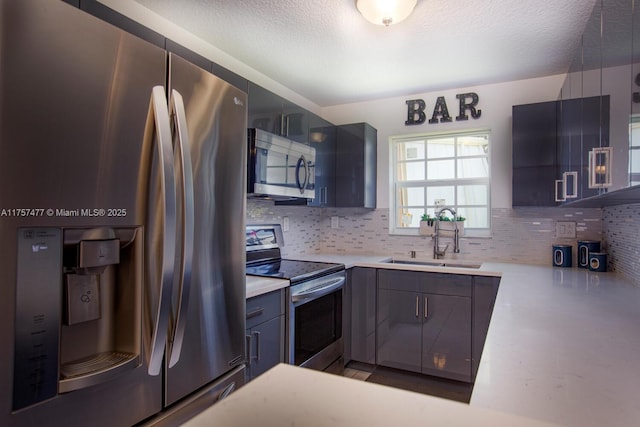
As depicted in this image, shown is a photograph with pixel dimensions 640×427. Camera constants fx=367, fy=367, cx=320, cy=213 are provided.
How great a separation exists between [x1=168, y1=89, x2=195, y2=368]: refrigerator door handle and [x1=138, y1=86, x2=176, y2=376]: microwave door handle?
1.8 inches

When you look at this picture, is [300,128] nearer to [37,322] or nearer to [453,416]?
[37,322]

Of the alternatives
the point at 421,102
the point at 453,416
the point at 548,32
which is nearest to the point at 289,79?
the point at 421,102

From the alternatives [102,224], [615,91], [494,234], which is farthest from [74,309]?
[494,234]

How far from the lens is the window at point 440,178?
3.31 metres

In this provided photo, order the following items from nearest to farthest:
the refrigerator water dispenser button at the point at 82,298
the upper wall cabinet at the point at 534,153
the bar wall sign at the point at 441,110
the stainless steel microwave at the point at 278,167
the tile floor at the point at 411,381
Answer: the refrigerator water dispenser button at the point at 82,298 → the stainless steel microwave at the point at 278,167 → the tile floor at the point at 411,381 → the upper wall cabinet at the point at 534,153 → the bar wall sign at the point at 441,110

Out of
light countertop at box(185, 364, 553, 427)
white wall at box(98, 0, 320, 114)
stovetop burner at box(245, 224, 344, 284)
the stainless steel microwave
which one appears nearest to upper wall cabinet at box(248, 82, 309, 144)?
the stainless steel microwave

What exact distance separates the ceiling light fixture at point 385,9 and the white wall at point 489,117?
5.17ft

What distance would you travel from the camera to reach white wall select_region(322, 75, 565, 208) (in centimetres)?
301

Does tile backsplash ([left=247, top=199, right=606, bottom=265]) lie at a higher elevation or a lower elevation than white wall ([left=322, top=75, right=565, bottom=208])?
lower

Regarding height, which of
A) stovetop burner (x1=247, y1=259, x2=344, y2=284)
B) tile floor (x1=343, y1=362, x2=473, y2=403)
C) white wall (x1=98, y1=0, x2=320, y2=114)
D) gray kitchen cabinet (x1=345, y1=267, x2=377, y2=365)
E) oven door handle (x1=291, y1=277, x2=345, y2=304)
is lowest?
tile floor (x1=343, y1=362, x2=473, y2=403)

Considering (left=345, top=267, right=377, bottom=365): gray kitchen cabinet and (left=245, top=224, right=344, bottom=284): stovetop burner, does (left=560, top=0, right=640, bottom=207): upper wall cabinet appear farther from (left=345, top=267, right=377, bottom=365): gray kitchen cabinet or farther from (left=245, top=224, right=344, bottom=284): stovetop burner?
(left=345, top=267, right=377, bottom=365): gray kitchen cabinet

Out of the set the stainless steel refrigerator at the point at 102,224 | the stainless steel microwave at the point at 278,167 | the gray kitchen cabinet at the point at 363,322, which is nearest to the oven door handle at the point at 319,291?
the gray kitchen cabinet at the point at 363,322

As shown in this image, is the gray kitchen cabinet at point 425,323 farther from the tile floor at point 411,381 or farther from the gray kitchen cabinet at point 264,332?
the gray kitchen cabinet at point 264,332

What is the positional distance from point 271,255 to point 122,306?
189 cm
